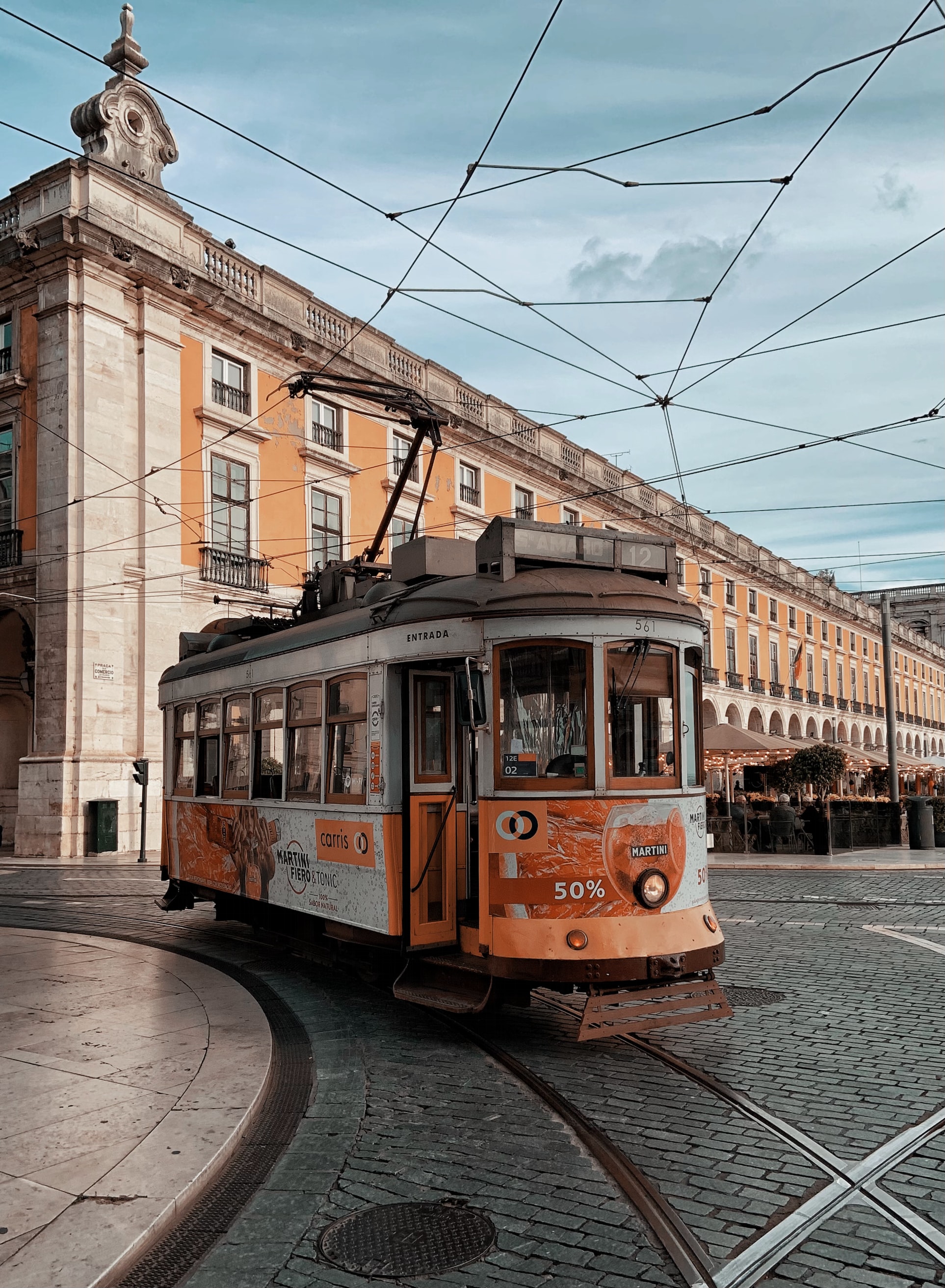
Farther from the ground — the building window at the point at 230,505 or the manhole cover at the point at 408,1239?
the building window at the point at 230,505

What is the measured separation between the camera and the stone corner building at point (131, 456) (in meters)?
22.8

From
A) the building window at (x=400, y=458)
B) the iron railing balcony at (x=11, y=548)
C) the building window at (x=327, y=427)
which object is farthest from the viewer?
the building window at (x=400, y=458)

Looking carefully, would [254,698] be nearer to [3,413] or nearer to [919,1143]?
[919,1143]

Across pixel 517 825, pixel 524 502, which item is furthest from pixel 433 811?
pixel 524 502

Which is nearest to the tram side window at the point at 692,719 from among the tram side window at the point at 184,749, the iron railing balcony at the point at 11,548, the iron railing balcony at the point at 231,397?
the tram side window at the point at 184,749

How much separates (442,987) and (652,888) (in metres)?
1.60

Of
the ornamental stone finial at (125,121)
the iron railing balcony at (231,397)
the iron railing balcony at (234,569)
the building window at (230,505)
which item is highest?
the ornamental stone finial at (125,121)

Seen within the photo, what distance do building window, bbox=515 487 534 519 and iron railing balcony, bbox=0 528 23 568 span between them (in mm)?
17238

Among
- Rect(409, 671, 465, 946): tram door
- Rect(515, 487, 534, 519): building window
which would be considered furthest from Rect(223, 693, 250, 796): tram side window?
Rect(515, 487, 534, 519): building window

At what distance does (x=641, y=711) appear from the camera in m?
7.09

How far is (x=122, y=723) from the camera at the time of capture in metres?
23.2

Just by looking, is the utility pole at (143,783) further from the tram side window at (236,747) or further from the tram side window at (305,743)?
the tram side window at (305,743)

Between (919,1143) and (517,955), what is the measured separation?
2448 mm

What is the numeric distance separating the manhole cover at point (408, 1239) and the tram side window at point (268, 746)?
518cm
